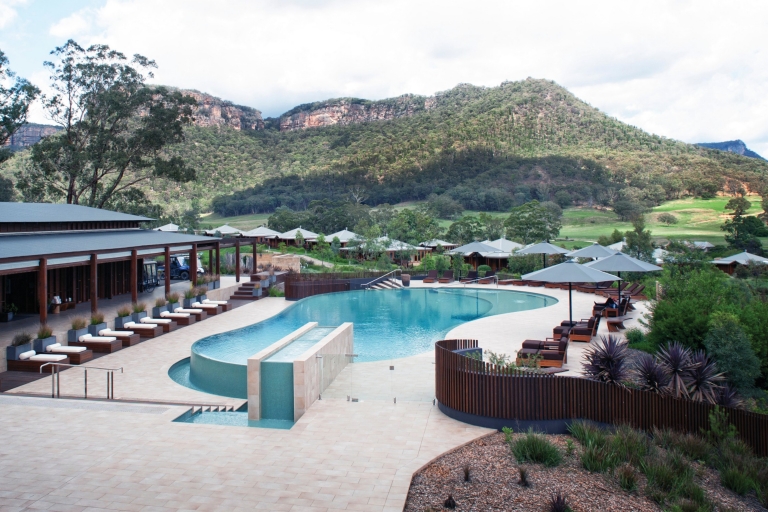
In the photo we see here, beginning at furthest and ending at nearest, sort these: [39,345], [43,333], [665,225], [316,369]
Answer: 1. [665,225]
2. [43,333]
3. [39,345]
4. [316,369]

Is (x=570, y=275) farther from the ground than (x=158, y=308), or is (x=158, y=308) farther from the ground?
(x=570, y=275)

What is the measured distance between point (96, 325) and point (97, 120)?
20412 mm

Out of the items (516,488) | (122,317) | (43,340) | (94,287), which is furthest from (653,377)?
(94,287)

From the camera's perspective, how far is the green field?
154 ft

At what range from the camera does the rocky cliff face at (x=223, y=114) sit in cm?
9038

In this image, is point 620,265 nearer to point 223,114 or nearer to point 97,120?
point 97,120

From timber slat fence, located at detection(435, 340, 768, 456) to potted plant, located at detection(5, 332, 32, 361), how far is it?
9.49m

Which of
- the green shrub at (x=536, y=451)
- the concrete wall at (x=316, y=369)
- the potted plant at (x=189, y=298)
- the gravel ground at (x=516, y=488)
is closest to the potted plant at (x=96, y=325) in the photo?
the potted plant at (x=189, y=298)

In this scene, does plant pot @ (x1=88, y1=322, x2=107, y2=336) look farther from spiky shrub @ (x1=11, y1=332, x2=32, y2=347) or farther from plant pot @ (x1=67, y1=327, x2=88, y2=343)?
spiky shrub @ (x1=11, y1=332, x2=32, y2=347)

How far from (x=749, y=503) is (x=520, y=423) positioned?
2628mm

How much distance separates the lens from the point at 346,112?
102 m

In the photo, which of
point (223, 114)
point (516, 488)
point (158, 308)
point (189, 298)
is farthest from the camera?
point (223, 114)

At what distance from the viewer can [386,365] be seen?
11250 millimetres

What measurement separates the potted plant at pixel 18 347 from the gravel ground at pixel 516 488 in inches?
384
